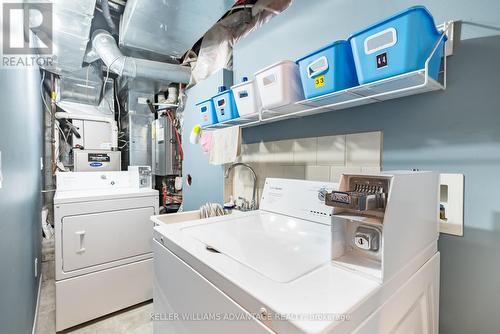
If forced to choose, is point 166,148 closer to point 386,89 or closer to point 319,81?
point 319,81

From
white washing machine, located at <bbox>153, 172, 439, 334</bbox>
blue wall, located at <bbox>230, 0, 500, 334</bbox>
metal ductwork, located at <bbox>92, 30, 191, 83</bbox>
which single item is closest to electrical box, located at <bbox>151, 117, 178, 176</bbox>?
metal ductwork, located at <bbox>92, 30, 191, 83</bbox>

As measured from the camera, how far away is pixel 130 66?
2504 mm

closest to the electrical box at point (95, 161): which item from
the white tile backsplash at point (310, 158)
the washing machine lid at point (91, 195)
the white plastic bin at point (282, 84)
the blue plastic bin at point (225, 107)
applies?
the washing machine lid at point (91, 195)

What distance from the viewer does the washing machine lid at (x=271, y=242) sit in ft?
2.52

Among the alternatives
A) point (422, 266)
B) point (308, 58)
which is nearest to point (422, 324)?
point (422, 266)

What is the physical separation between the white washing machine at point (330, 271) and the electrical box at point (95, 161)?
262cm

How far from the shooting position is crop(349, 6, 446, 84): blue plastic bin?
766mm

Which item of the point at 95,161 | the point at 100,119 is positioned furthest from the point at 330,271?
the point at 100,119

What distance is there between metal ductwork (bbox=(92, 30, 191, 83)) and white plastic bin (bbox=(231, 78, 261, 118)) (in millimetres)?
1609

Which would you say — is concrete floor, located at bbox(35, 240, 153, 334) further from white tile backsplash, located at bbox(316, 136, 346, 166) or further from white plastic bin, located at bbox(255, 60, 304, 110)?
white plastic bin, located at bbox(255, 60, 304, 110)

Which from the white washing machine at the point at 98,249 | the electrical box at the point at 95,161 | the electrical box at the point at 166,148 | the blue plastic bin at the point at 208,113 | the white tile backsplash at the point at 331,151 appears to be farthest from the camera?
the electrical box at the point at 166,148

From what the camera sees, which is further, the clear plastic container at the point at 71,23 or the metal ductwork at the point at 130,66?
the metal ductwork at the point at 130,66

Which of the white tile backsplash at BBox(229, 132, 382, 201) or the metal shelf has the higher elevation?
the metal shelf

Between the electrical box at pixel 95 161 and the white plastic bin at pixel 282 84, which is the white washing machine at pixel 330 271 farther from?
the electrical box at pixel 95 161
